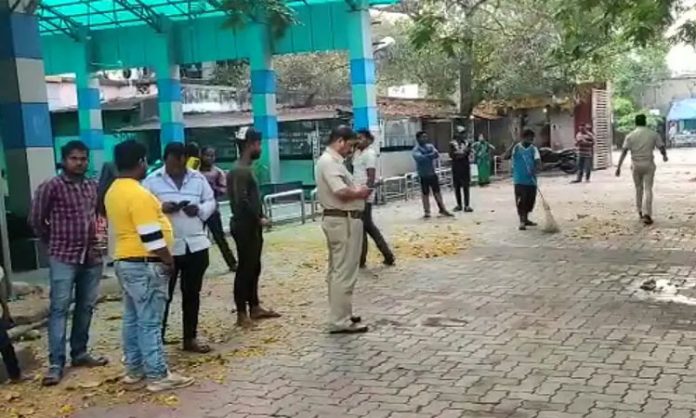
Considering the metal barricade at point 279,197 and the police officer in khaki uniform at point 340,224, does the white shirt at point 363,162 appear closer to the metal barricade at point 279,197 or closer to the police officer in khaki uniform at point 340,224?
the police officer in khaki uniform at point 340,224

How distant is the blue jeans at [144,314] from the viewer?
5.48m

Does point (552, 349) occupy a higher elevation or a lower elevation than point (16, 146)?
lower

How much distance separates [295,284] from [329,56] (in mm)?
24496

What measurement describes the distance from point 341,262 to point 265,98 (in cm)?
1461

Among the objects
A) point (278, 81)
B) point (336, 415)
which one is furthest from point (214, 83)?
point (336, 415)

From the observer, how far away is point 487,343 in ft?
21.0

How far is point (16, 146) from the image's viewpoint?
11.8 meters

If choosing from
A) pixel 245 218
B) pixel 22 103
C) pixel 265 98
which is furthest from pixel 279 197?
pixel 245 218

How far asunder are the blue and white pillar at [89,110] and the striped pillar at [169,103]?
233 cm

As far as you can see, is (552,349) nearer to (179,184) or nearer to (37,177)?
(179,184)

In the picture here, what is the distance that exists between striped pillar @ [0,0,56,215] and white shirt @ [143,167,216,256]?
610 cm

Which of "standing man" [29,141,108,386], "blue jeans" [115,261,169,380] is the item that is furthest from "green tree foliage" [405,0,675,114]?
"blue jeans" [115,261,169,380]

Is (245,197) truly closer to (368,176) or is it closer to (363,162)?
(368,176)

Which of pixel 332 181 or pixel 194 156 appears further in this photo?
pixel 194 156
